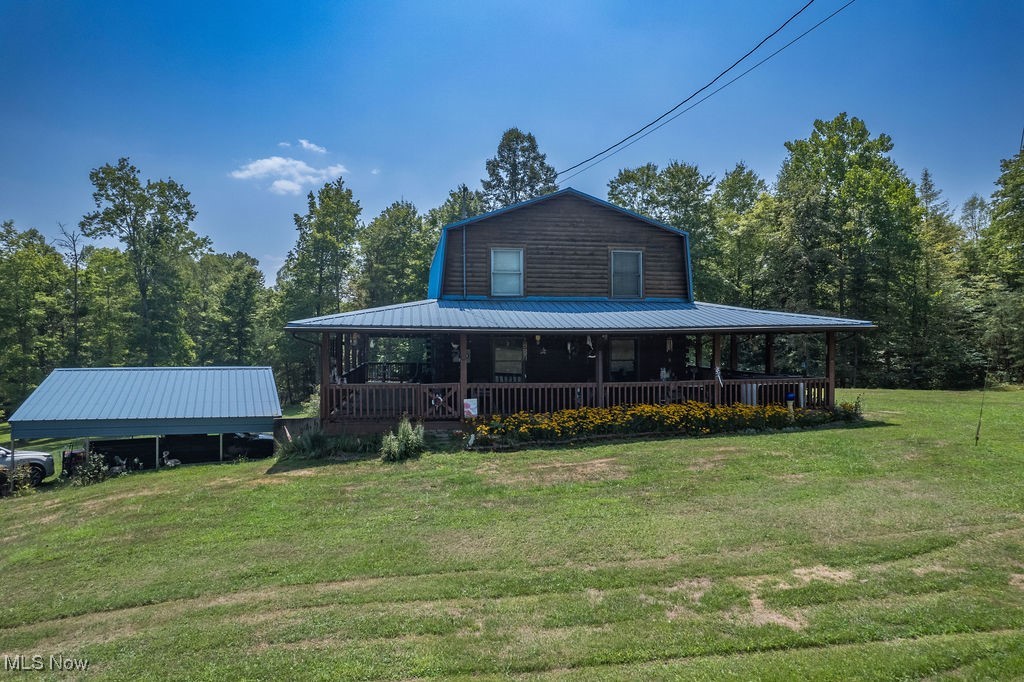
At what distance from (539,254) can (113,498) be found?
12.5m

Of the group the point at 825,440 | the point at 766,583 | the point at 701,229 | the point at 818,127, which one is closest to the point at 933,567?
the point at 766,583

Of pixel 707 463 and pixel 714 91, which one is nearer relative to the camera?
pixel 707 463

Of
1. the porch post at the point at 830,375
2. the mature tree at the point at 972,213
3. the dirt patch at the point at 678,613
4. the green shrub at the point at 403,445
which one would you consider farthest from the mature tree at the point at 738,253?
the mature tree at the point at 972,213

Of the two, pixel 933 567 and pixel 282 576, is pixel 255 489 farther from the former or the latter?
pixel 933 567

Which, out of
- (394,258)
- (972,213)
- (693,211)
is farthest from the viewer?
(972,213)

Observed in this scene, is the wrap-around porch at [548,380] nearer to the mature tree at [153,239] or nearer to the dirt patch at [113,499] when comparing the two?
the dirt patch at [113,499]

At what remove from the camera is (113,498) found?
890 cm

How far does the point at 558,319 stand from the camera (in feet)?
44.4

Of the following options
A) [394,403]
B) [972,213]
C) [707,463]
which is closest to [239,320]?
[394,403]

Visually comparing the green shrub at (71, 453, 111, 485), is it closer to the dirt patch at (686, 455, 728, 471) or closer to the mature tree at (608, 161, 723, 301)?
the dirt patch at (686, 455, 728, 471)

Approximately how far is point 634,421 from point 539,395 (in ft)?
8.43

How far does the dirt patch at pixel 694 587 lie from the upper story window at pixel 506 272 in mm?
11996

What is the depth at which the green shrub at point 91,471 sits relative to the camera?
10625mm

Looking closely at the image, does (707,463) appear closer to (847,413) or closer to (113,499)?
(847,413)
